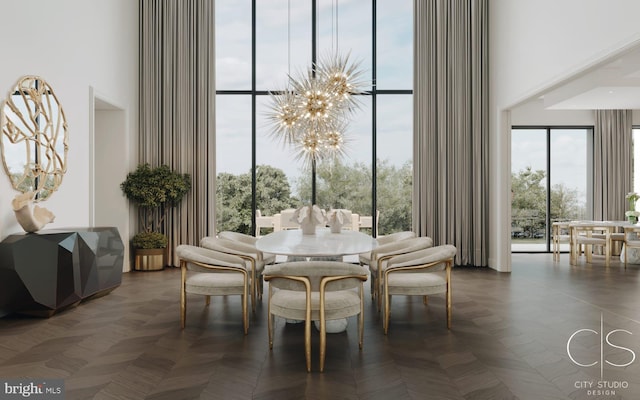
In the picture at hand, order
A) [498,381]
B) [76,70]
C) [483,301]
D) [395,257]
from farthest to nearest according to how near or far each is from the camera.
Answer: [76,70]
[483,301]
[395,257]
[498,381]

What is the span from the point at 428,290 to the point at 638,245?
5.51 metres

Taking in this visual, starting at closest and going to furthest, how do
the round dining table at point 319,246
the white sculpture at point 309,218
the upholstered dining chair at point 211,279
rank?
1. the round dining table at point 319,246
2. the upholstered dining chair at point 211,279
3. the white sculpture at point 309,218

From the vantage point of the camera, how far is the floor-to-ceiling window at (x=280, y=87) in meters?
7.53

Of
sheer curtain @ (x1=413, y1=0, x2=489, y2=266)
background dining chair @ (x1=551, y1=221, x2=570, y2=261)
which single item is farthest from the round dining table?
background dining chair @ (x1=551, y1=221, x2=570, y2=261)

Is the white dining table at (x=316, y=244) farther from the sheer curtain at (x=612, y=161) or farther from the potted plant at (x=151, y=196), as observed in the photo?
the sheer curtain at (x=612, y=161)

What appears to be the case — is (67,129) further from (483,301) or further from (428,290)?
(483,301)

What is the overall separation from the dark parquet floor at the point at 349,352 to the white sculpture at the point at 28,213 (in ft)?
2.75

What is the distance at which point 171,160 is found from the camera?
724 cm

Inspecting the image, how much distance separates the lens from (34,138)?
4.58 meters

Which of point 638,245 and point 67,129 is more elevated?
point 67,129

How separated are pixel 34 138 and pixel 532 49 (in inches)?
223

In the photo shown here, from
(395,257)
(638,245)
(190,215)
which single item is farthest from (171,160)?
(638,245)

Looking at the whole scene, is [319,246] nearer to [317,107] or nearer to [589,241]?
[317,107]

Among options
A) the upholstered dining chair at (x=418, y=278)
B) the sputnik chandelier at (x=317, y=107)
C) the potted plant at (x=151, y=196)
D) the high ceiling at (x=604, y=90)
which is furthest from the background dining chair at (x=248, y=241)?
the high ceiling at (x=604, y=90)
